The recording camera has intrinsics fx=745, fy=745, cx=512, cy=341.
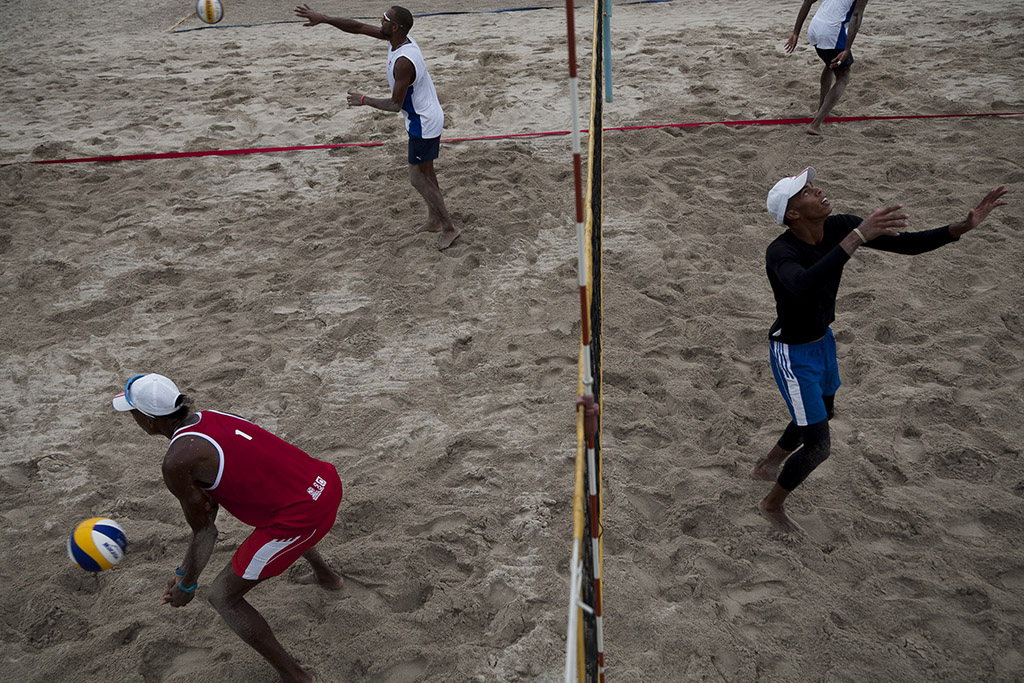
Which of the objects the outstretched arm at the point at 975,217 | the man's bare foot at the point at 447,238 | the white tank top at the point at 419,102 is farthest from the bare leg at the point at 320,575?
the white tank top at the point at 419,102

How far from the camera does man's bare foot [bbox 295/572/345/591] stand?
3.47 m

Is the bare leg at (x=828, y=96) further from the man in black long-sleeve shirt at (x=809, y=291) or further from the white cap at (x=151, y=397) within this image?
the white cap at (x=151, y=397)

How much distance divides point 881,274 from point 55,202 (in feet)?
23.1

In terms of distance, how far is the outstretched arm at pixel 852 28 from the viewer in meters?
6.29

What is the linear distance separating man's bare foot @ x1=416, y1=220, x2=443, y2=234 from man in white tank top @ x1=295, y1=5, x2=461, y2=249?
0.19 metres

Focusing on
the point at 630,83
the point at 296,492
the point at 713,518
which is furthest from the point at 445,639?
the point at 630,83


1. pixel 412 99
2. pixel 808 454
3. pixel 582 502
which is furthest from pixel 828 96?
pixel 582 502

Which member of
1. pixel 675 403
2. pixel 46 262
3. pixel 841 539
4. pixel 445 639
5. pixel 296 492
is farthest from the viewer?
pixel 46 262

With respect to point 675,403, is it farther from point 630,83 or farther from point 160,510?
point 630,83

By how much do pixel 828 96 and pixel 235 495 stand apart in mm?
6195

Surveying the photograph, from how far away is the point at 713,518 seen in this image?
12.1ft

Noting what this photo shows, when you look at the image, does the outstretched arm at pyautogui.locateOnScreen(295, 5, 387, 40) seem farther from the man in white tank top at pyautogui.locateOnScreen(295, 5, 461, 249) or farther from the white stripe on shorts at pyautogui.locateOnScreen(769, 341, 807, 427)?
the white stripe on shorts at pyautogui.locateOnScreen(769, 341, 807, 427)

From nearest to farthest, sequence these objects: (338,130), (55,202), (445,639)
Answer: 1. (445,639)
2. (55,202)
3. (338,130)

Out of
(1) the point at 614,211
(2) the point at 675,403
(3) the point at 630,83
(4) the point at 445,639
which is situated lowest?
(4) the point at 445,639
